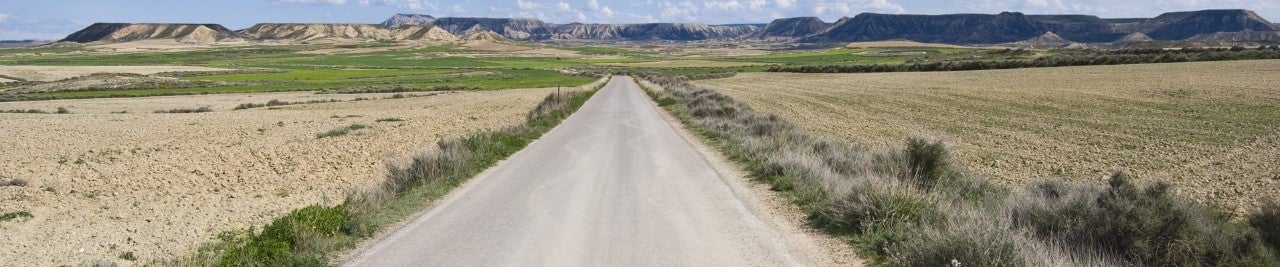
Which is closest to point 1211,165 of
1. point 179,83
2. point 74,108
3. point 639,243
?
point 639,243

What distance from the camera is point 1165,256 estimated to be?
7863 mm

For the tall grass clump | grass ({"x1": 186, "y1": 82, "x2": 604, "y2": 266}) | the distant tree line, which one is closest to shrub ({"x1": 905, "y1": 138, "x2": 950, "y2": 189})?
the tall grass clump

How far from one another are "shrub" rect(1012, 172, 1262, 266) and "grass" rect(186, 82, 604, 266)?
8577 mm

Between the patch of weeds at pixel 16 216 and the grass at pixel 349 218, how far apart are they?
3966 mm

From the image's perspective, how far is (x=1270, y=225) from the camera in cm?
879

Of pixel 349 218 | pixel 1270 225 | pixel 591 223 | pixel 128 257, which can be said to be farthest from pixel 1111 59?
pixel 128 257

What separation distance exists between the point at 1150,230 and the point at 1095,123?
76.3ft

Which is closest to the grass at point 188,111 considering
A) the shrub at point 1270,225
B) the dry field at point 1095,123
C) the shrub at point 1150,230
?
the dry field at point 1095,123

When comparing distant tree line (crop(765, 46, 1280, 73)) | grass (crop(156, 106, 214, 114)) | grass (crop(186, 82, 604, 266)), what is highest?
distant tree line (crop(765, 46, 1280, 73))

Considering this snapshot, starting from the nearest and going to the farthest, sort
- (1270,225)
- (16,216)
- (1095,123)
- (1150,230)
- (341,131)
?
(1150,230), (1270,225), (16,216), (1095,123), (341,131)

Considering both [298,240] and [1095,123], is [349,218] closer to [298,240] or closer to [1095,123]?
[298,240]

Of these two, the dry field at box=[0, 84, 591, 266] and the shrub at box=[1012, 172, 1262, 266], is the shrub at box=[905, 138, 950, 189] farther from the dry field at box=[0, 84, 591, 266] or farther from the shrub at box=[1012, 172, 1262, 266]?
the dry field at box=[0, 84, 591, 266]

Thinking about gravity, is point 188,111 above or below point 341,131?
below

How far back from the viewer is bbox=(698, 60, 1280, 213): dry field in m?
16.4
